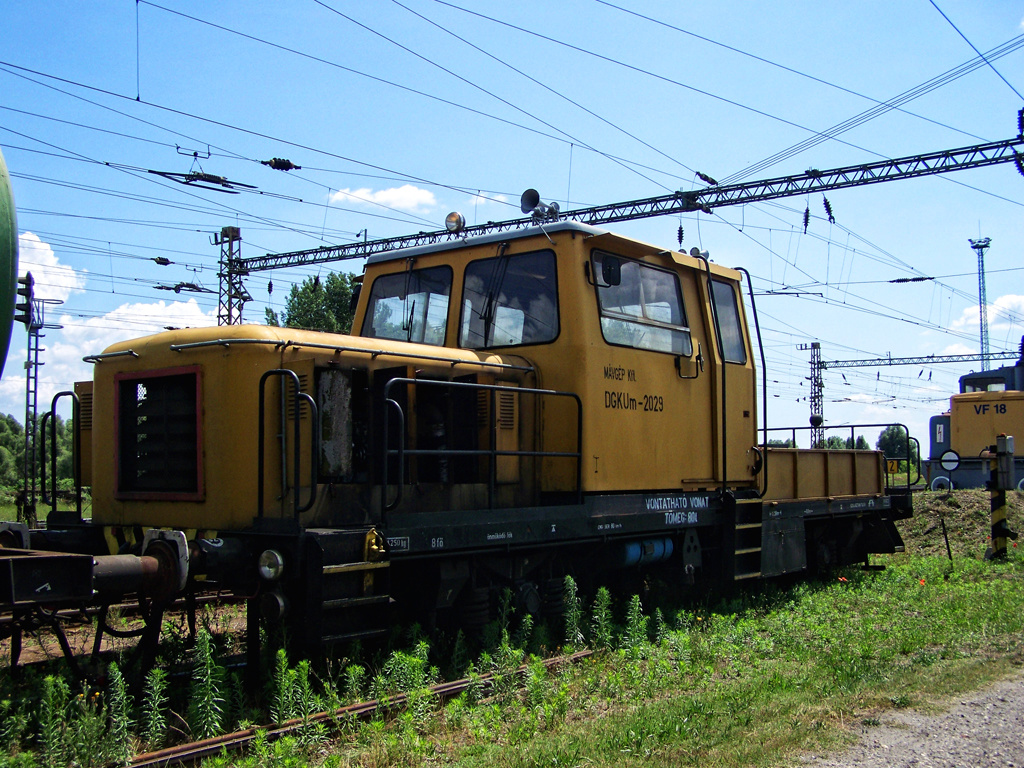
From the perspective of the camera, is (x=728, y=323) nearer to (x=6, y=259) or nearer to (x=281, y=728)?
(x=281, y=728)

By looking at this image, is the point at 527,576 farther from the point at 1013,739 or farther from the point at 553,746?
the point at 1013,739

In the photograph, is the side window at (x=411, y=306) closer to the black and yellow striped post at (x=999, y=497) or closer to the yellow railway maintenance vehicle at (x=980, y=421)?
→ the black and yellow striped post at (x=999, y=497)

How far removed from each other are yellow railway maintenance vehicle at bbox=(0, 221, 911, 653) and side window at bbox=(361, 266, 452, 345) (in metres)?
0.02

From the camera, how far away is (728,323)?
924 centimetres

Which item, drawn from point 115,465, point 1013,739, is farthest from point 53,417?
point 1013,739

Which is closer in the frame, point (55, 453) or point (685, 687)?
point (685, 687)

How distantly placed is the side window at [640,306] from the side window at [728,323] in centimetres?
68

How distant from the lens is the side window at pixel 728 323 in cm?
908

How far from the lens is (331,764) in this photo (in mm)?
4227

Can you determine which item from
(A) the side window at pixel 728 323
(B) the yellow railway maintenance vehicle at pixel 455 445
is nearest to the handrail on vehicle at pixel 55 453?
(B) the yellow railway maintenance vehicle at pixel 455 445

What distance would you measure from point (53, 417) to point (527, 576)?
3.68m

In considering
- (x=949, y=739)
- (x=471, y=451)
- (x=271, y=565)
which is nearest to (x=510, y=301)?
(x=471, y=451)

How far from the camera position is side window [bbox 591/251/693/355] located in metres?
7.57

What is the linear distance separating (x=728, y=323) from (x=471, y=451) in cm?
420
